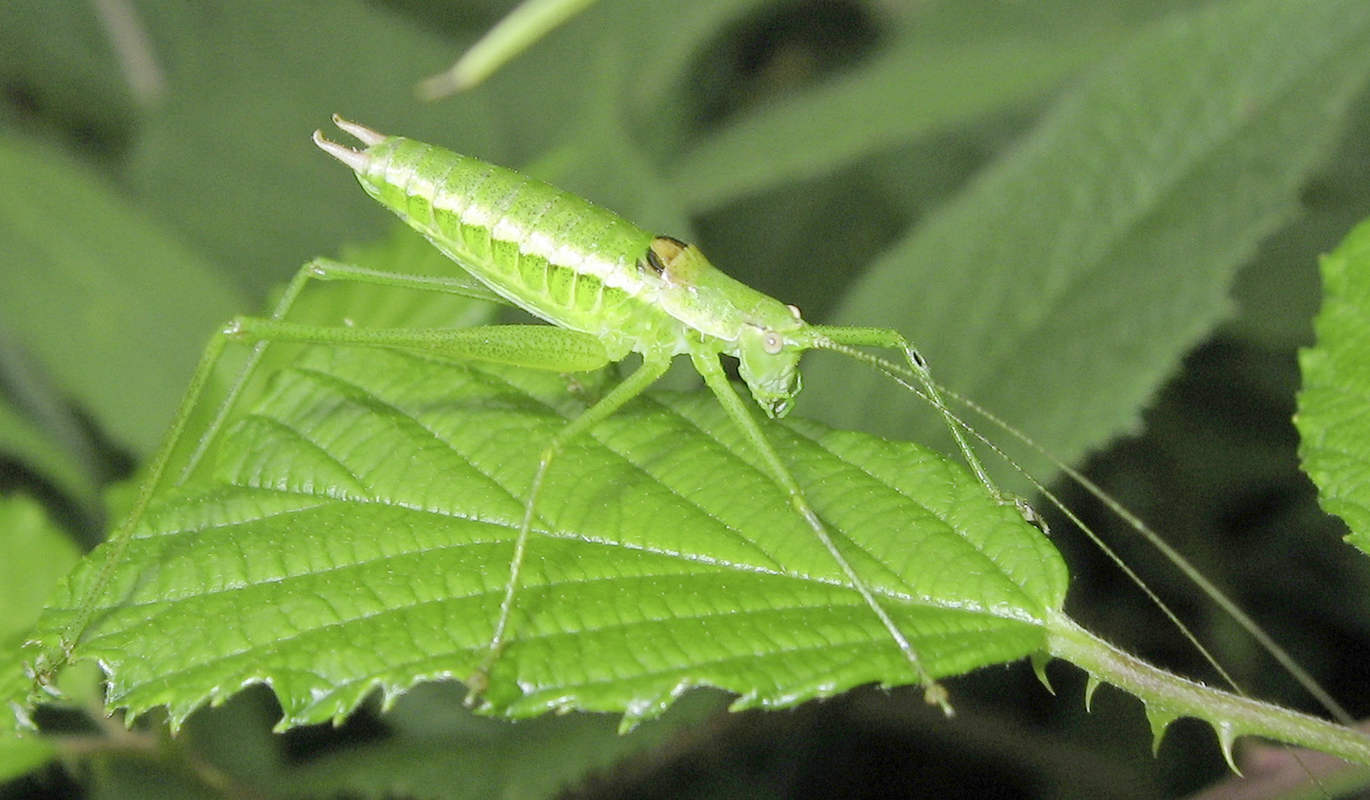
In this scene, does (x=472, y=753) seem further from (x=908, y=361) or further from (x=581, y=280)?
(x=908, y=361)

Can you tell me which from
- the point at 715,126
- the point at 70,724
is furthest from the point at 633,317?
the point at 715,126

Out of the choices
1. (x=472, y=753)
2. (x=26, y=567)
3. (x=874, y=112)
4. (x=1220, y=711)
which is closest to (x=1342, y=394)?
(x=1220, y=711)

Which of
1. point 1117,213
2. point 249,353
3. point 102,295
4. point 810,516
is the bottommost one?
point 810,516

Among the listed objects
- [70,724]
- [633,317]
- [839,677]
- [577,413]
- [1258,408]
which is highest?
[70,724]

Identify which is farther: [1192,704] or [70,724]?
[70,724]

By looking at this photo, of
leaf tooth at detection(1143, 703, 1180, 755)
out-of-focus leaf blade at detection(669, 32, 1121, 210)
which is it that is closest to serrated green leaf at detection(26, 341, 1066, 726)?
leaf tooth at detection(1143, 703, 1180, 755)

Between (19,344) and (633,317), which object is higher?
(19,344)

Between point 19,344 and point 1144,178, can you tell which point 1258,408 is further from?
point 19,344
